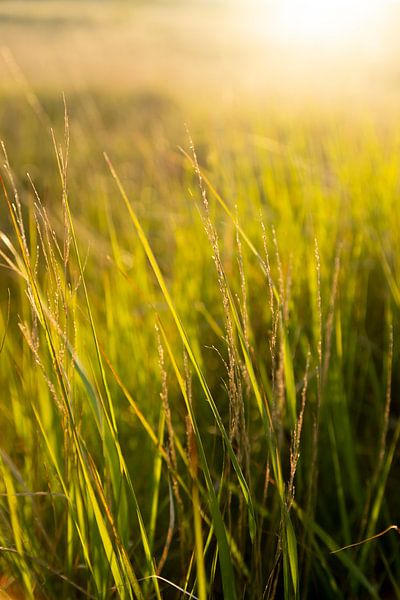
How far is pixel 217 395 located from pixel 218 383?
0.02m

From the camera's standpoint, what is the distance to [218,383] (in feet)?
3.59

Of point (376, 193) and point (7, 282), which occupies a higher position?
point (376, 193)

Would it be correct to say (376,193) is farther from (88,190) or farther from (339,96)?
(88,190)

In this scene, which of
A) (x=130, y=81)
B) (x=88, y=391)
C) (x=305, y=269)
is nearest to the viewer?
(x=88, y=391)

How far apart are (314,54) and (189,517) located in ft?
8.59

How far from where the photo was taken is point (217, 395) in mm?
1105

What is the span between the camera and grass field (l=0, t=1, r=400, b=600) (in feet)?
1.93

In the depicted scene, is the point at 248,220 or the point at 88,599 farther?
the point at 248,220

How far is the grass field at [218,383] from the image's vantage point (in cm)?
59

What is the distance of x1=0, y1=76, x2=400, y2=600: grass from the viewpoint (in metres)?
0.58

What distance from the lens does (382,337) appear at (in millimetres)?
1214

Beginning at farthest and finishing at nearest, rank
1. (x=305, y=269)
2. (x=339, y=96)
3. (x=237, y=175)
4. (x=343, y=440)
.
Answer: (x=339, y=96), (x=237, y=175), (x=305, y=269), (x=343, y=440)

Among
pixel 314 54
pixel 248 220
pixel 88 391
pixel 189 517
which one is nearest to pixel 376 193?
pixel 248 220

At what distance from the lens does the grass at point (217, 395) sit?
23.0 inches
